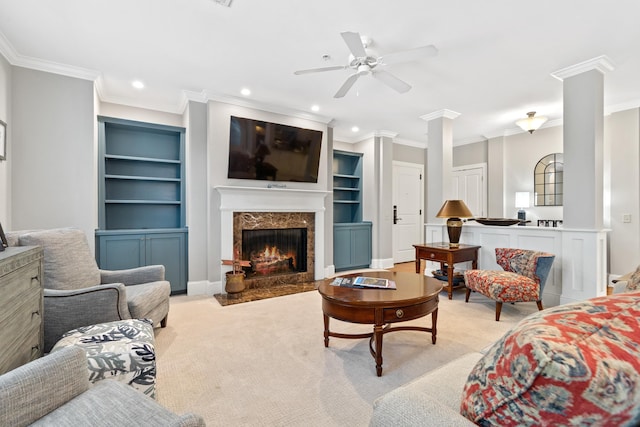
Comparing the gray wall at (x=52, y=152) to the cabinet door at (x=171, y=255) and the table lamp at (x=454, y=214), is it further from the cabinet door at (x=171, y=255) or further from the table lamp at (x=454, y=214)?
the table lamp at (x=454, y=214)

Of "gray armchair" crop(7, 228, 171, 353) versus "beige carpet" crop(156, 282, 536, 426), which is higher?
"gray armchair" crop(7, 228, 171, 353)

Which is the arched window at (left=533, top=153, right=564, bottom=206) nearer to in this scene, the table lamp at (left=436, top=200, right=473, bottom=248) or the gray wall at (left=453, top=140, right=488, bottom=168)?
the gray wall at (left=453, top=140, right=488, bottom=168)

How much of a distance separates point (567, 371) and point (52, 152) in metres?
4.36

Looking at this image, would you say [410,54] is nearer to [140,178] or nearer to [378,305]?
[378,305]

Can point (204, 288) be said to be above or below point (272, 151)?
below

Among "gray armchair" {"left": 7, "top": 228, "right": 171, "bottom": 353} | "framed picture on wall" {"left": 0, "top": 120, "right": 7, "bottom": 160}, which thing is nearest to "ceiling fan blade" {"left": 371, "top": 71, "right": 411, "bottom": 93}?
"gray armchair" {"left": 7, "top": 228, "right": 171, "bottom": 353}

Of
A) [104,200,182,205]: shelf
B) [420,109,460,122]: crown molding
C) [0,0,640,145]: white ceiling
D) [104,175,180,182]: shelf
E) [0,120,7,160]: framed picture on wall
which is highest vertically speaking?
[0,0,640,145]: white ceiling

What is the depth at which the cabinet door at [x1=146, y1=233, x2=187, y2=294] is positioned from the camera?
12.6ft

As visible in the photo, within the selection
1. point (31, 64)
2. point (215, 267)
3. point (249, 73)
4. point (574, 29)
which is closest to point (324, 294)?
point (215, 267)

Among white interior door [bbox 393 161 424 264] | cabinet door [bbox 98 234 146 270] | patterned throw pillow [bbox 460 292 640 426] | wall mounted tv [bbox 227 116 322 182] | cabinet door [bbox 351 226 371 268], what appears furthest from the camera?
white interior door [bbox 393 161 424 264]

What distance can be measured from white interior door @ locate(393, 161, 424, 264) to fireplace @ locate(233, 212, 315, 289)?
8.09ft

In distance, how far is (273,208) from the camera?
4367 millimetres

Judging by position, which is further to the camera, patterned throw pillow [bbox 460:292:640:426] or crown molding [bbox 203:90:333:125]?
crown molding [bbox 203:90:333:125]

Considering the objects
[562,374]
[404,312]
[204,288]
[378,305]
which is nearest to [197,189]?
[204,288]
